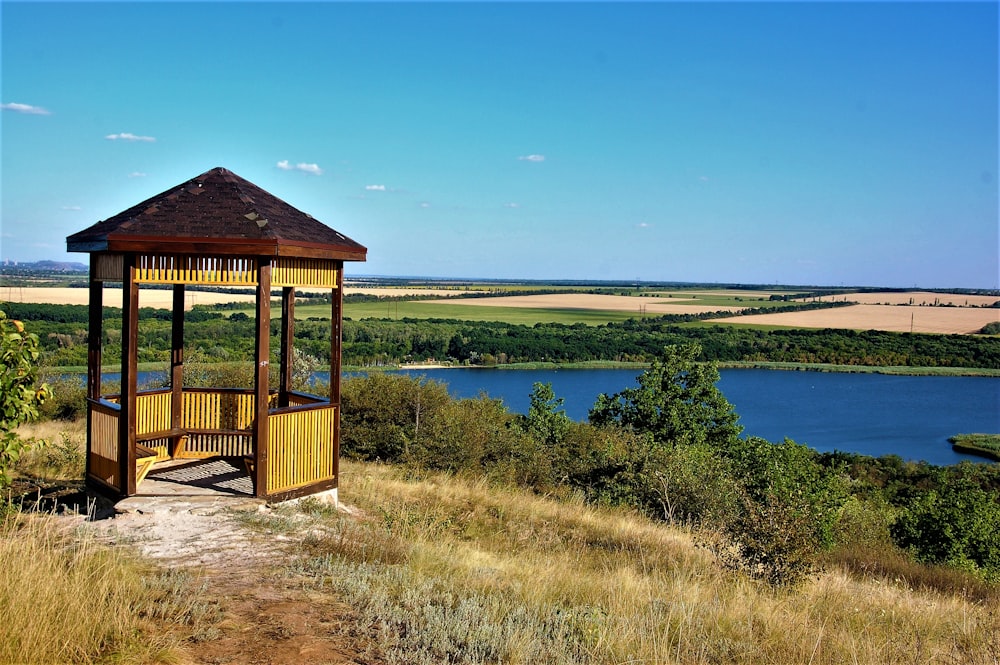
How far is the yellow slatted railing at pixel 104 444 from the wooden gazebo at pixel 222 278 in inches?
0.4

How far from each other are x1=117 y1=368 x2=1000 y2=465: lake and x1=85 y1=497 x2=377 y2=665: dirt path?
3204cm

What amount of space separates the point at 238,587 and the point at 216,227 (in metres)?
3.56

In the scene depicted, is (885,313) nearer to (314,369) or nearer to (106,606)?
(314,369)

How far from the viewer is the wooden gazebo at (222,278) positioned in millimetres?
7352

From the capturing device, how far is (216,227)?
295 inches

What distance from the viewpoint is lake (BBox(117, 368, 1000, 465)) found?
157ft

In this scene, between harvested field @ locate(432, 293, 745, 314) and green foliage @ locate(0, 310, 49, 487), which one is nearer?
green foliage @ locate(0, 310, 49, 487)

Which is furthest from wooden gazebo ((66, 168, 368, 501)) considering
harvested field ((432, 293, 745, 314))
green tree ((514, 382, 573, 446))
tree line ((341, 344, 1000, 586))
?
harvested field ((432, 293, 745, 314))

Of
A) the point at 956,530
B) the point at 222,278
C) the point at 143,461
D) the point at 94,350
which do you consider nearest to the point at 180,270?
the point at 222,278

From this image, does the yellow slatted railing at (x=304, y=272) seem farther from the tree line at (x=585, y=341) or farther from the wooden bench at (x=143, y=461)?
the tree line at (x=585, y=341)

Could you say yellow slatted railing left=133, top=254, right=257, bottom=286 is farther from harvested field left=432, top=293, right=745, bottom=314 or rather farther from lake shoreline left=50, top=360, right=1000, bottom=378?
harvested field left=432, top=293, right=745, bottom=314

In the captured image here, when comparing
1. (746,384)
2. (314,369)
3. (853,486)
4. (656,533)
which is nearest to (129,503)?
(656,533)

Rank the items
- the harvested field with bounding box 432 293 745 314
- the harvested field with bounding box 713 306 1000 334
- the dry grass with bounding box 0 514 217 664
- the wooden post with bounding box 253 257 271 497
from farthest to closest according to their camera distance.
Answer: the harvested field with bounding box 432 293 745 314
the harvested field with bounding box 713 306 1000 334
the wooden post with bounding box 253 257 271 497
the dry grass with bounding box 0 514 217 664

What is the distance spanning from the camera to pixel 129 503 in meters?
7.61
